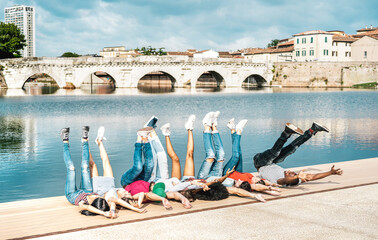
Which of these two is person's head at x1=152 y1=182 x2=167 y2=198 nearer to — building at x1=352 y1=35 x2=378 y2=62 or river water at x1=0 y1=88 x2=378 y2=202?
river water at x1=0 y1=88 x2=378 y2=202

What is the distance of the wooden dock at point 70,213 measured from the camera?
17.2ft

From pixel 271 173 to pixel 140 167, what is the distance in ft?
7.56

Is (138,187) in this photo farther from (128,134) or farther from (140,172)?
(128,134)

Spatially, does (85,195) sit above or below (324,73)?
below

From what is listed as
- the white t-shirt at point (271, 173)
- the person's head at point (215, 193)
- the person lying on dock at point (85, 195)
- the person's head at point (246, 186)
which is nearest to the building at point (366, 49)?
the white t-shirt at point (271, 173)

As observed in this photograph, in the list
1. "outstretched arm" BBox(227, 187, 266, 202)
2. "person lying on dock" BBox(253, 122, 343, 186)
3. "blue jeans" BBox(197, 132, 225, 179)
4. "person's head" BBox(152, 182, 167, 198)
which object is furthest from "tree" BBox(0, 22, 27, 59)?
"outstretched arm" BBox(227, 187, 266, 202)

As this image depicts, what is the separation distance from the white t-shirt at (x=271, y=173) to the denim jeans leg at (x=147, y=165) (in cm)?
203

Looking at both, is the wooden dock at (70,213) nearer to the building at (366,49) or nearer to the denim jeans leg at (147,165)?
the denim jeans leg at (147,165)

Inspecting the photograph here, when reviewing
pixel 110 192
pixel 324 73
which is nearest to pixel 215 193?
pixel 110 192

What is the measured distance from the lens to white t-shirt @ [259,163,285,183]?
293 inches

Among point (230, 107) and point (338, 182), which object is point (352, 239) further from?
point (230, 107)

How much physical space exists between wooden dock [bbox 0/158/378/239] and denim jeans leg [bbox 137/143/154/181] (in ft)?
2.70

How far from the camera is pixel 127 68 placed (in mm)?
52531

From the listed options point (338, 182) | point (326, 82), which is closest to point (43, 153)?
point (338, 182)
